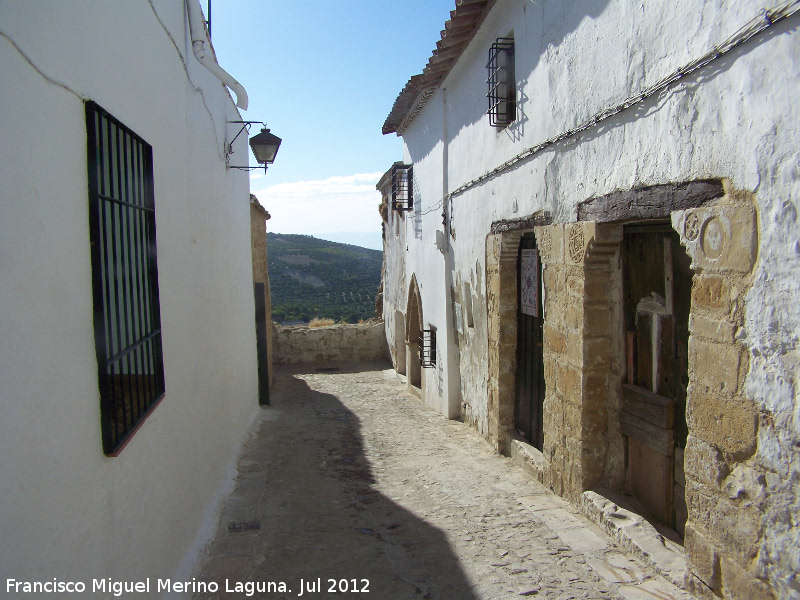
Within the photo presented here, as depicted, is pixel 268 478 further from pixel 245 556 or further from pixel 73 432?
pixel 73 432

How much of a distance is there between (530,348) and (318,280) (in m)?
40.2

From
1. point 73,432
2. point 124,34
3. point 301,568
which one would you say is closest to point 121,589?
point 73,432

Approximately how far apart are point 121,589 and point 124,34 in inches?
108

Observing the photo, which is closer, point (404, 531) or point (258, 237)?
point (404, 531)

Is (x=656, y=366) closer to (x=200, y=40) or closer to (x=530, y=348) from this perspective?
(x=530, y=348)

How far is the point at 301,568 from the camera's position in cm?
388

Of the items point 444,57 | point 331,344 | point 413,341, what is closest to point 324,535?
point 444,57

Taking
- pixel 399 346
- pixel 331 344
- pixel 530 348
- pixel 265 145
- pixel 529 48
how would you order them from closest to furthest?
pixel 529 48 → pixel 530 348 → pixel 265 145 → pixel 399 346 → pixel 331 344

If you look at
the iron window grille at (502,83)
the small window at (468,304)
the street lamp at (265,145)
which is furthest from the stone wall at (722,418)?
the street lamp at (265,145)

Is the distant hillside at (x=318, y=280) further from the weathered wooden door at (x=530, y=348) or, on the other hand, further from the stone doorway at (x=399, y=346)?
the weathered wooden door at (x=530, y=348)

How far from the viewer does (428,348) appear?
10383 mm

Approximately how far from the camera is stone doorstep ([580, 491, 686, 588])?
3.47m

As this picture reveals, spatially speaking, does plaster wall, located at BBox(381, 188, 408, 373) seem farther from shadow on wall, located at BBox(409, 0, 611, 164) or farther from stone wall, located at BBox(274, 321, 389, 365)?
shadow on wall, located at BBox(409, 0, 611, 164)

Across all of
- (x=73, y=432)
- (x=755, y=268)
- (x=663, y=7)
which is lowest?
(x=73, y=432)
